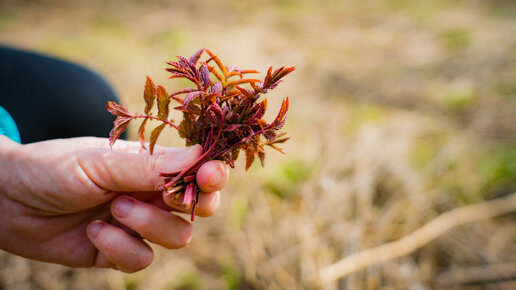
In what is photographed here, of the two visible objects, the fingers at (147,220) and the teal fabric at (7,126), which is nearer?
the fingers at (147,220)

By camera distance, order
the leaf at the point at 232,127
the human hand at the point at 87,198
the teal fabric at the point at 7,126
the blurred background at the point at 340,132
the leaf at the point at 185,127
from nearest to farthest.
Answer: the leaf at the point at 232,127 → the leaf at the point at 185,127 → the human hand at the point at 87,198 → the teal fabric at the point at 7,126 → the blurred background at the point at 340,132

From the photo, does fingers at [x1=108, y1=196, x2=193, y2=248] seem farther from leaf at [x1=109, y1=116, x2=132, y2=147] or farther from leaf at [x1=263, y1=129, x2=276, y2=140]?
leaf at [x1=263, y1=129, x2=276, y2=140]

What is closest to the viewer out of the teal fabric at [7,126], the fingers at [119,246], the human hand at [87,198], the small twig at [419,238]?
the human hand at [87,198]

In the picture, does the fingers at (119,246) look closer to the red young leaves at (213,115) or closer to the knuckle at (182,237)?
the knuckle at (182,237)

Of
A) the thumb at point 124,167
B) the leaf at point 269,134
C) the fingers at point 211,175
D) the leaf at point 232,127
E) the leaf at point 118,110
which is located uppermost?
the leaf at point 269,134

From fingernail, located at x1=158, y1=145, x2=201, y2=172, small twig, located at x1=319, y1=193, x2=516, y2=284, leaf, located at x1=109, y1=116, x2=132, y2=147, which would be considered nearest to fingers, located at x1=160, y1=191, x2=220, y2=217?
fingernail, located at x1=158, y1=145, x2=201, y2=172

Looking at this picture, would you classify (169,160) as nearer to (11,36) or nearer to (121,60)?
(121,60)

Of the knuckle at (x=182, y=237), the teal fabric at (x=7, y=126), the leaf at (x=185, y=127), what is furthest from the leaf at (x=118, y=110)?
the teal fabric at (x=7, y=126)
